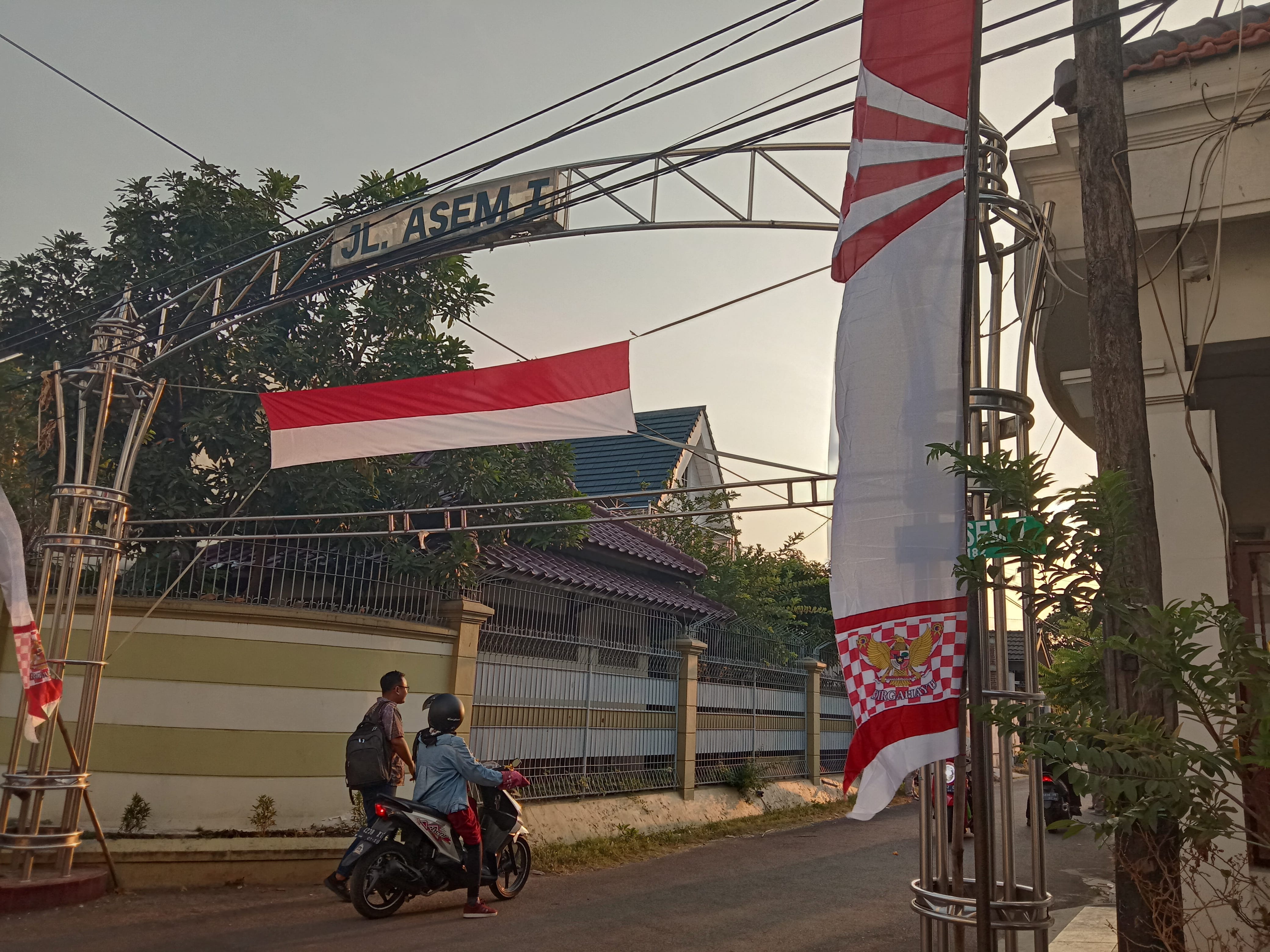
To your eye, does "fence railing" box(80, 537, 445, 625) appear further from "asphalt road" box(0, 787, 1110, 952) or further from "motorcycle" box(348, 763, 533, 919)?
"asphalt road" box(0, 787, 1110, 952)

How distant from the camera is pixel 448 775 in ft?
23.7

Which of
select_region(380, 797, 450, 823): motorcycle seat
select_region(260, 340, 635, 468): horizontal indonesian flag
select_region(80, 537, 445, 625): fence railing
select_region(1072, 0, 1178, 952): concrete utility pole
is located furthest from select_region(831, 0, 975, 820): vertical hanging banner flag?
select_region(80, 537, 445, 625): fence railing

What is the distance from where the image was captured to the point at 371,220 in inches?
351

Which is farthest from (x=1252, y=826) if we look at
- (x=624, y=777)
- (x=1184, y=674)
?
(x=624, y=777)

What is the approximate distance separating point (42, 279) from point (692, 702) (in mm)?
8846

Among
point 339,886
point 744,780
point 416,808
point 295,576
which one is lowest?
point 339,886

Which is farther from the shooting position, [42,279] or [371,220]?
[42,279]

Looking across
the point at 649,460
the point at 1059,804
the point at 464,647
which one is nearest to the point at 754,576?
the point at 649,460

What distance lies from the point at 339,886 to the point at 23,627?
2854mm

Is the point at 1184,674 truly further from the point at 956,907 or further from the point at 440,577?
the point at 440,577

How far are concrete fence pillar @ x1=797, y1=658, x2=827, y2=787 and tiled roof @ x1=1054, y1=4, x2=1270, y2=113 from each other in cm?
1161

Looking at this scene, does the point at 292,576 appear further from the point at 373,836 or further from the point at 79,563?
the point at 373,836

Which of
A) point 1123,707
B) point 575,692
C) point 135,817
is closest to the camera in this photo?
point 1123,707

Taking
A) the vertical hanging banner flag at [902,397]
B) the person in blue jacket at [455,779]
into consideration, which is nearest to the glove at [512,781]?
the person in blue jacket at [455,779]
